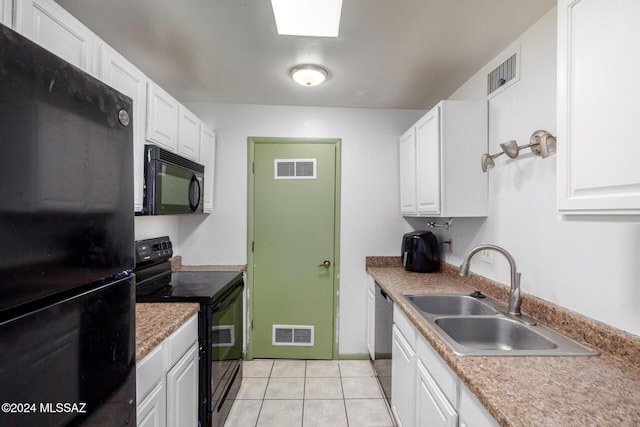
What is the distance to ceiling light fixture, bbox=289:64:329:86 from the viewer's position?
1.96m

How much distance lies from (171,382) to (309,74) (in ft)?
6.42

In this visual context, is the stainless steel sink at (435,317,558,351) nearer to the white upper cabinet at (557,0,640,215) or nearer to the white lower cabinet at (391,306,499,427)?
the white lower cabinet at (391,306,499,427)

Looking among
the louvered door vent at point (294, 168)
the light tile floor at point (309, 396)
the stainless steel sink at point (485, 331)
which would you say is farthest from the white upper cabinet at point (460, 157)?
the light tile floor at point (309, 396)

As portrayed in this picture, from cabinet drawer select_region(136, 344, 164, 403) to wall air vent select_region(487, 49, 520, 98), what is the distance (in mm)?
2259

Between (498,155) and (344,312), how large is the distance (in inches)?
74.3

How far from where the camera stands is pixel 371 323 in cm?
257

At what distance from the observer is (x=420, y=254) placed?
2.43m

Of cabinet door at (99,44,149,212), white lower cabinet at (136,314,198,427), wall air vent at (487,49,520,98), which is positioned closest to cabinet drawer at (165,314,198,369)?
white lower cabinet at (136,314,198,427)

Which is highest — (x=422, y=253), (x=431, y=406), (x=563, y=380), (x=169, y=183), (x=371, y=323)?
(x=169, y=183)

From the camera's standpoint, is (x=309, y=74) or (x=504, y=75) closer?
(x=504, y=75)

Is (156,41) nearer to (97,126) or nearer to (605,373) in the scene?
(97,126)

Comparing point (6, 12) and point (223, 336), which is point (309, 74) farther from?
point (223, 336)

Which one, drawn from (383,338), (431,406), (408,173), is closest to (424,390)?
(431,406)

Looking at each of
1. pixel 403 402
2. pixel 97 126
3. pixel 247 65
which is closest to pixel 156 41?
pixel 247 65
